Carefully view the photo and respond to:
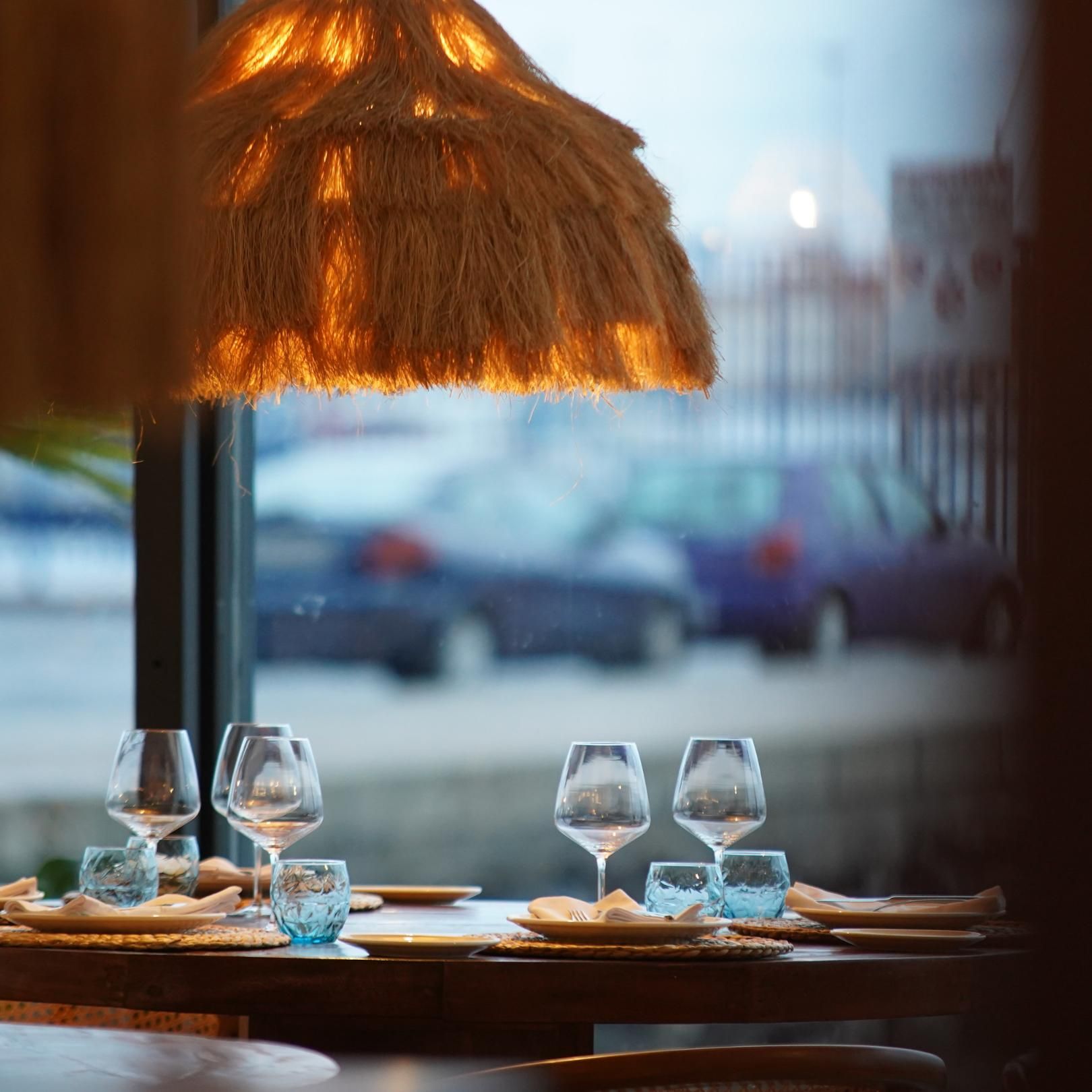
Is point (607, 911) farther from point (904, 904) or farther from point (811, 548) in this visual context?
point (811, 548)

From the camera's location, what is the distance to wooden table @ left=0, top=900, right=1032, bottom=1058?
1508 millimetres

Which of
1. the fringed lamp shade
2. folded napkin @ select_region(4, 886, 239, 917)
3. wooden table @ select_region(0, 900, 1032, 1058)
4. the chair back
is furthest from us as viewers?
folded napkin @ select_region(4, 886, 239, 917)

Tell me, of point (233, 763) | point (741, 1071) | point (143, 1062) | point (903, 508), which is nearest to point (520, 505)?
point (903, 508)

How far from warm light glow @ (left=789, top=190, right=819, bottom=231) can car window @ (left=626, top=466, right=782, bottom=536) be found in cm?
46

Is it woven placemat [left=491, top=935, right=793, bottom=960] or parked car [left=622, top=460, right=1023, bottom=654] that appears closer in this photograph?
woven placemat [left=491, top=935, right=793, bottom=960]

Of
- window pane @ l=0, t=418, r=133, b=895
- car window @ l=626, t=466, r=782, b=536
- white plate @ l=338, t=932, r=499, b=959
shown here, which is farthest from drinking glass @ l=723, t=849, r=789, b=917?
window pane @ l=0, t=418, r=133, b=895

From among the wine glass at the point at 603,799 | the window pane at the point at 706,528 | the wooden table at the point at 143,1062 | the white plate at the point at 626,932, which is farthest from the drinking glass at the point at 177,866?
the wooden table at the point at 143,1062

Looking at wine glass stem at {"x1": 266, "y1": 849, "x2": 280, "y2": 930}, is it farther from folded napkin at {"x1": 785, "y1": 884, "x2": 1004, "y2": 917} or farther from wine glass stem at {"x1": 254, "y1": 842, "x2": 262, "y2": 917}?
folded napkin at {"x1": 785, "y1": 884, "x2": 1004, "y2": 917}

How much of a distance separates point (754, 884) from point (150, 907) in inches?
27.6

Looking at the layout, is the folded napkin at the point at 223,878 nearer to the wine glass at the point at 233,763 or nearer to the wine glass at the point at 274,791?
the wine glass at the point at 233,763

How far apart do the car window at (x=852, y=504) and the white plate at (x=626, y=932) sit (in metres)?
1.46

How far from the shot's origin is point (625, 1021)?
4.95ft

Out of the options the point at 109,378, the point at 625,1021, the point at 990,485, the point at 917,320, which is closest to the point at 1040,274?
the point at 109,378

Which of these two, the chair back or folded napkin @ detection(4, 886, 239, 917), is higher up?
the chair back
